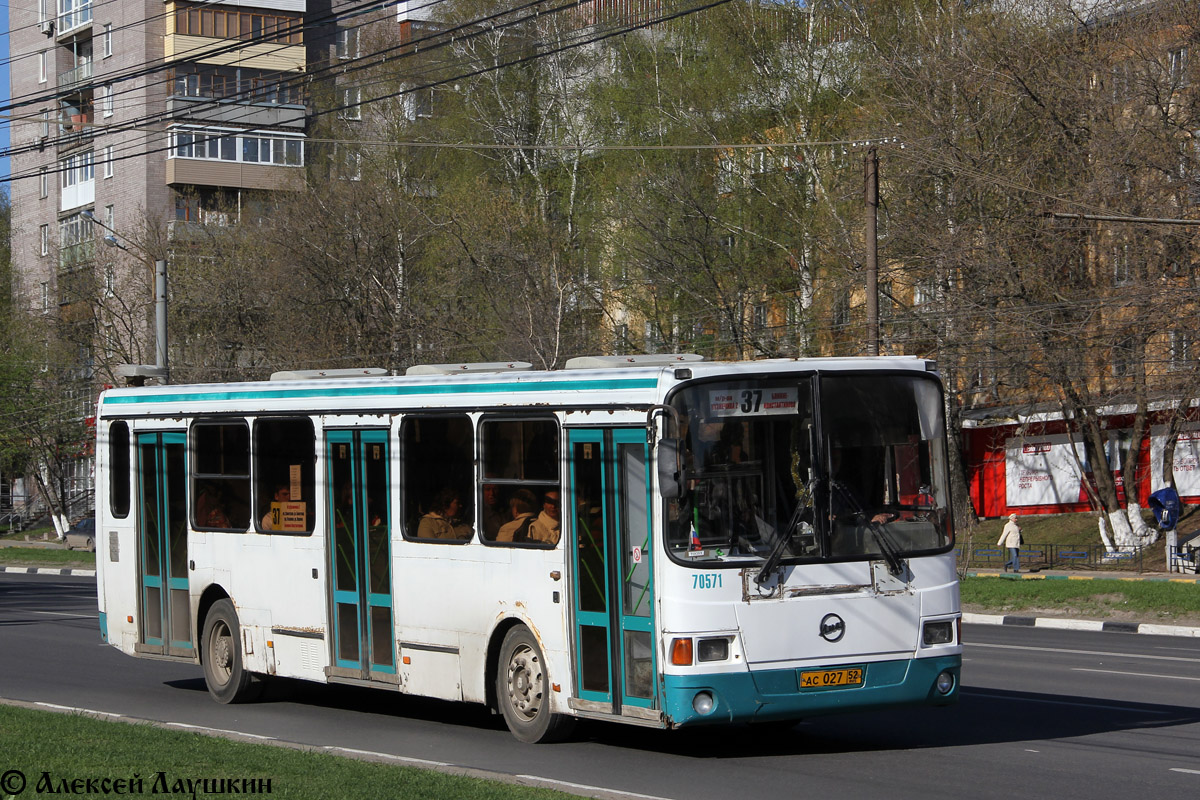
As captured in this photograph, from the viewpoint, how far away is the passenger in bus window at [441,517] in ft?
39.3

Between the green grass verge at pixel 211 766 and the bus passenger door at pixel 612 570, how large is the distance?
1.74 metres

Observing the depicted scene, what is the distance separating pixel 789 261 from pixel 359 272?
13482 mm

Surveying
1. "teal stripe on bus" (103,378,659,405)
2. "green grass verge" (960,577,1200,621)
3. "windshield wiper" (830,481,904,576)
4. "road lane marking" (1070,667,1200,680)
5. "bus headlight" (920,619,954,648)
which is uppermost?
"teal stripe on bus" (103,378,659,405)

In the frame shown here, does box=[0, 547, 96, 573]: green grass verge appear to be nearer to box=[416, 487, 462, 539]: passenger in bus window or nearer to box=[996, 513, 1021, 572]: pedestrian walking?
box=[996, 513, 1021, 572]: pedestrian walking

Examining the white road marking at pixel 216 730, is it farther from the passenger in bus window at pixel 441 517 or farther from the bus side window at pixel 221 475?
the bus side window at pixel 221 475

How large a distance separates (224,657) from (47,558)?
108 ft

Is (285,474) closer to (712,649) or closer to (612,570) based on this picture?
(612,570)

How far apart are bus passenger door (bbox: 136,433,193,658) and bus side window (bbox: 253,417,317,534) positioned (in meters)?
1.31

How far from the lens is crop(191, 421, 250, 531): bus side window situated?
14125 millimetres

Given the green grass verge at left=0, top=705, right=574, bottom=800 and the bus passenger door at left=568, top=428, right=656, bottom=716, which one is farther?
the bus passenger door at left=568, top=428, right=656, bottom=716

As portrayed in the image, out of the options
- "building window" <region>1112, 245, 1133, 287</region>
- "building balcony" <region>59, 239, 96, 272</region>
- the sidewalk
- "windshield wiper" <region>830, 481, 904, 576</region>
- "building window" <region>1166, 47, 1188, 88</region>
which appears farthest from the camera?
"building balcony" <region>59, 239, 96, 272</region>

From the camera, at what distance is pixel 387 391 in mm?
12633

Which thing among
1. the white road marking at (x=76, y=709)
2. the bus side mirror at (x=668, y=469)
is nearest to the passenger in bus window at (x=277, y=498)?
the white road marking at (x=76, y=709)

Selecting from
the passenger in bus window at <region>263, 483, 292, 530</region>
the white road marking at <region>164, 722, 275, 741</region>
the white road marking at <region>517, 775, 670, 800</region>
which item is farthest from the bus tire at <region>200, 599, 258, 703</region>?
the white road marking at <region>517, 775, 670, 800</region>
